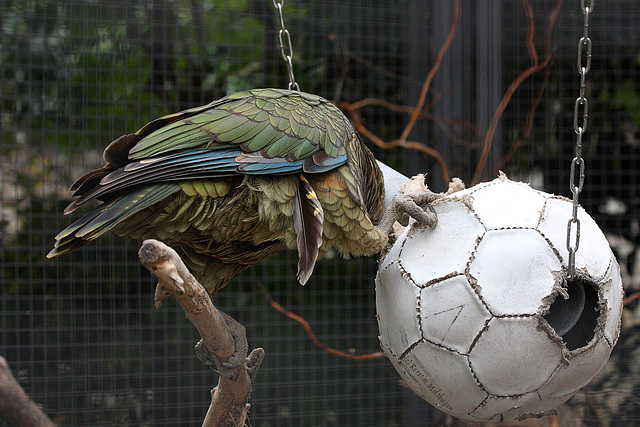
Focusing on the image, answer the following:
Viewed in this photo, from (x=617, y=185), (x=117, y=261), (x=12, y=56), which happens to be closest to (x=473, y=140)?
(x=617, y=185)

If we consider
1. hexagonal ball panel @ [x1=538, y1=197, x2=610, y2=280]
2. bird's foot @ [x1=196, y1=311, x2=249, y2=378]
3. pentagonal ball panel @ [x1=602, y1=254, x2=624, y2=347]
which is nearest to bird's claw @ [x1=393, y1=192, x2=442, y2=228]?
hexagonal ball panel @ [x1=538, y1=197, x2=610, y2=280]

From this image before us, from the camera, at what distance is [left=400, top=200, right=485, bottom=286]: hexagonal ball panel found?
4.08 ft

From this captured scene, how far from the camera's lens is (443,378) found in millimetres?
1256

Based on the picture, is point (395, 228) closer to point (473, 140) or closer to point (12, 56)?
point (473, 140)

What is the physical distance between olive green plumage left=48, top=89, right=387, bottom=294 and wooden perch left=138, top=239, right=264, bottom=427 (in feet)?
0.59

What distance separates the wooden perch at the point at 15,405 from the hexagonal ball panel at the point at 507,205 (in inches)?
59.7

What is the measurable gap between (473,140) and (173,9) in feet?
4.57

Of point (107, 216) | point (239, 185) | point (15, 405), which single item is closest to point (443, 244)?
point (239, 185)

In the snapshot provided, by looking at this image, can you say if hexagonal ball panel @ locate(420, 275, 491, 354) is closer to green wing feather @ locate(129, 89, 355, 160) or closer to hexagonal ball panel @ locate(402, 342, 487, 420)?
hexagonal ball panel @ locate(402, 342, 487, 420)

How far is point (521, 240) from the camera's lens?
3.99 feet

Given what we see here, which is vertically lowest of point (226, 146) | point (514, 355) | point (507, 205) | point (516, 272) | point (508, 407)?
point (508, 407)

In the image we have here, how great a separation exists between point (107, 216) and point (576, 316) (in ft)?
2.94

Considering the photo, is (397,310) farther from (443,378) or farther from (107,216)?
(107,216)

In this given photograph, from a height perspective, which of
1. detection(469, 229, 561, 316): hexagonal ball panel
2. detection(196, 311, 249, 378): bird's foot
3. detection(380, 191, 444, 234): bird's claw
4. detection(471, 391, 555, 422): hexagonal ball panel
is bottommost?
detection(471, 391, 555, 422): hexagonal ball panel
